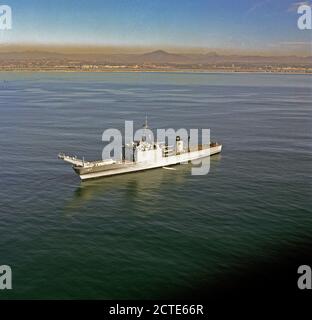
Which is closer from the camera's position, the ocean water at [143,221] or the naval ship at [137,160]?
the ocean water at [143,221]

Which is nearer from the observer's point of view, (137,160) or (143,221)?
(143,221)

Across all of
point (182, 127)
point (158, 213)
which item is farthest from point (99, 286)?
point (182, 127)

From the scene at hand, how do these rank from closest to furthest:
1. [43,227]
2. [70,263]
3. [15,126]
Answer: [70,263]
[43,227]
[15,126]

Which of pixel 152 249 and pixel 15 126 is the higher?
pixel 15 126

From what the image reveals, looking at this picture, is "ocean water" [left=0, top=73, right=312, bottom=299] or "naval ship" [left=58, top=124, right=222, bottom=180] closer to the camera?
"ocean water" [left=0, top=73, right=312, bottom=299]

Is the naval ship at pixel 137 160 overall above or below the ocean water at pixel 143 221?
above

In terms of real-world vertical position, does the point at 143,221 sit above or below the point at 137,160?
below

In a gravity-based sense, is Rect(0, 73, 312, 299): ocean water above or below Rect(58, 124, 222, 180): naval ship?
below
